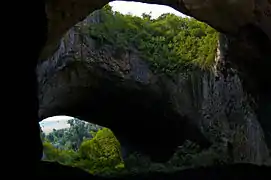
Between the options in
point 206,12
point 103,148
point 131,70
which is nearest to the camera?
point 206,12

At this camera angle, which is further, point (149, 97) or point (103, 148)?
point (103, 148)

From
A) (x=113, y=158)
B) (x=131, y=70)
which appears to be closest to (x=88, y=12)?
(x=131, y=70)

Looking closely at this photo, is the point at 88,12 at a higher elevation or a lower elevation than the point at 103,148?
higher

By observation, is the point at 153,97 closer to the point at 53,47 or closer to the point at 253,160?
the point at 253,160

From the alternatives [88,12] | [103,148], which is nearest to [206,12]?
[88,12]

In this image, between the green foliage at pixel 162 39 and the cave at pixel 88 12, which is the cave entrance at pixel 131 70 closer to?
the green foliage at pixel 162 39

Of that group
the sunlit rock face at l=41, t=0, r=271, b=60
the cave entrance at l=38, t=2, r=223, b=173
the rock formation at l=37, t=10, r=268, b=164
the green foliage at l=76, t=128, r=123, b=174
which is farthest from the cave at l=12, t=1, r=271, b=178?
the green foliage at l=76, t=128, r=123, b=174

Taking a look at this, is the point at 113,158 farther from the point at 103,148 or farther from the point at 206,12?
the point at 206,12

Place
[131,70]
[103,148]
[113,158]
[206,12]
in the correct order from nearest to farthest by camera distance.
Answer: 1. [206,12]
2. [131,70]
3. [113,158]
4. [103,148]

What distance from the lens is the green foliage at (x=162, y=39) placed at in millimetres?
6059

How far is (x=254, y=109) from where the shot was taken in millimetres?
5215

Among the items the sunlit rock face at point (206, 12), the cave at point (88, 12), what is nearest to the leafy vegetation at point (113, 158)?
the cave at point (88, 12)

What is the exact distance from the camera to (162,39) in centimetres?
666

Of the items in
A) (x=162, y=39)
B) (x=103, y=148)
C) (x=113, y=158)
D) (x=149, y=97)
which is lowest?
(x=113, y=158)
